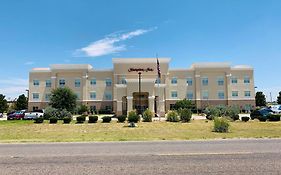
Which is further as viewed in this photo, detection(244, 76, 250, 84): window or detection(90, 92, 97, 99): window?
detection(244, 76, 250, 84): window

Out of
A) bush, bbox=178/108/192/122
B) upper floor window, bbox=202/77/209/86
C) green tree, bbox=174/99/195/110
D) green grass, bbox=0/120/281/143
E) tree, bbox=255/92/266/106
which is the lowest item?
green grass, bbox=0/120/281/143

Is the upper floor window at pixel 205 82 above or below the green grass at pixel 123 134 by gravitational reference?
above

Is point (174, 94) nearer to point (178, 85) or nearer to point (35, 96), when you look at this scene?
point (178, 85)

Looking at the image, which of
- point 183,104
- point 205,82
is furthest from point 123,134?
point 205,82

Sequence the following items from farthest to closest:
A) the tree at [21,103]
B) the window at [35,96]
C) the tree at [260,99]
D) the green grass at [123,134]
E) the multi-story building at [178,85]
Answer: the tree at [260,99], the tree at [21,103], the window at [35,96], the multi-story building at [178,85], the green grass at [123,134]

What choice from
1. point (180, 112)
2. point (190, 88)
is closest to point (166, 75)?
point (190, 88)

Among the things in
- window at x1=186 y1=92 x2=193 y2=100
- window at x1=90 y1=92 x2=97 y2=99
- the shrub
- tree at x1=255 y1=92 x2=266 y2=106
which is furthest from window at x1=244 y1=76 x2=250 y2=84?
window at x1=90 y1=92 x2=97 y2=99

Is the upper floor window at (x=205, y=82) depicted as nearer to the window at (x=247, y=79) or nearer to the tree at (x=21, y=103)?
the window at (x=247, y=79)

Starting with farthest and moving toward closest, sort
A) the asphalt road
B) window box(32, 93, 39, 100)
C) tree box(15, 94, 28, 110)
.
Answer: tree box(15, 94, 28, 110)
window box(32, 93, 39, 100)
the asphalt road

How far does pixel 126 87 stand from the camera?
5406 centimetres

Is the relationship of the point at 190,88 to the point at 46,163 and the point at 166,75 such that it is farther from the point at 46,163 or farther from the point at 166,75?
the point at 46,163

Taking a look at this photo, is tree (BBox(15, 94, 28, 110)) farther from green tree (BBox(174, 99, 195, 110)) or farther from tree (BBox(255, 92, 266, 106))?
tree (BBox(255, 92, 266, 106))

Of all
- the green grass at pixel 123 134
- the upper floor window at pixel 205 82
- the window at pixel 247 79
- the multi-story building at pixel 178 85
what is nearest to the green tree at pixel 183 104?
the multi-story building at pixel 178 85

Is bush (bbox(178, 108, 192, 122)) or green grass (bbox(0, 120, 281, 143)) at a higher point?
bush (bbox(178, 108, 192, 122))
